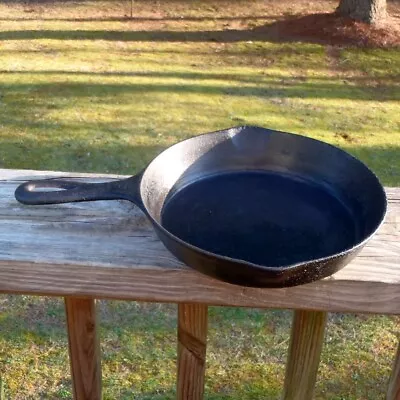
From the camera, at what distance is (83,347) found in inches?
49.8

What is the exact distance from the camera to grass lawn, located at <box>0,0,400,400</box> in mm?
2285

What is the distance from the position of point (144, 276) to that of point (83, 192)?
17cm

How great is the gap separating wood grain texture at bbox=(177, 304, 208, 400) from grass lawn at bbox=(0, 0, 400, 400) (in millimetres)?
926

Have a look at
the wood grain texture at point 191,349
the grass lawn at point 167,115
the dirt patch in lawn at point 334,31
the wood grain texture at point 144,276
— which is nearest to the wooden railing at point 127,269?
the wood grain texture at point 144,276

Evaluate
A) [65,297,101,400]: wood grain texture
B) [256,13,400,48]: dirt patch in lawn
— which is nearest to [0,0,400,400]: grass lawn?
[256,13,400,48]: dirt patch in lawn

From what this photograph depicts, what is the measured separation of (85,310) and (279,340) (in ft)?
4.54

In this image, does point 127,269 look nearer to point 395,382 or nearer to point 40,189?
point 40,189

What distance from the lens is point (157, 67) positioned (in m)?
5.25

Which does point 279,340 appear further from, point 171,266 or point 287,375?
point 171,266

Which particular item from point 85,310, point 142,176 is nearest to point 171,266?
point 142,176

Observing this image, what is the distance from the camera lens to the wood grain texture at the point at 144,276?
100 centimetres

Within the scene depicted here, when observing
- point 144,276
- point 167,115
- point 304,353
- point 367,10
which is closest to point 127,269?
point 144,276

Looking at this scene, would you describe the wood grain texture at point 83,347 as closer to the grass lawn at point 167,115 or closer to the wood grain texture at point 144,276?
the wood grain texture at point 144,276

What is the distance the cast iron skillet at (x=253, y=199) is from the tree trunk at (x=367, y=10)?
18.1 feet
